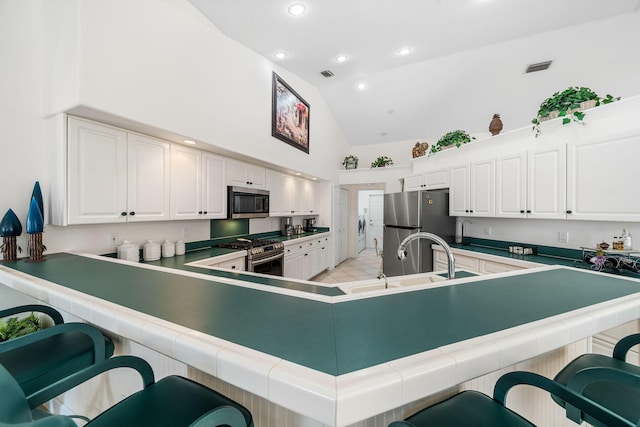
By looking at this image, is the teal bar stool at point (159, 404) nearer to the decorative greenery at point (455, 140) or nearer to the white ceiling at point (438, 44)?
the white ceiling at point (438, 44)

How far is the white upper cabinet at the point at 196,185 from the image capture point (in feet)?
8.21

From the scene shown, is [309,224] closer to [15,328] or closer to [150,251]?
[150,251]

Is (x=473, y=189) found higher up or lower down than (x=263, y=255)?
higher up

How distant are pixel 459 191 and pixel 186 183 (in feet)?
12.0

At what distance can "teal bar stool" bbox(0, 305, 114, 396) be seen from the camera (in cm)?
92

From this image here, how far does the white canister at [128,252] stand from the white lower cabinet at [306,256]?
2004 mm

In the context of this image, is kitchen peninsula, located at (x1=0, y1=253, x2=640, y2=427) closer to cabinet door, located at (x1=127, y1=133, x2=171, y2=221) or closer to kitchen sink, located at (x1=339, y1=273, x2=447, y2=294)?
kitchen sink, located at (x1=339, y1=273, x2=447, y2=294)

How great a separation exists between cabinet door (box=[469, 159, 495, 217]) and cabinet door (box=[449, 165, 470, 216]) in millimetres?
76

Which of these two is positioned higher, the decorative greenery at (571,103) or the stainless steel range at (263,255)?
the decorative greenery at (571,103)

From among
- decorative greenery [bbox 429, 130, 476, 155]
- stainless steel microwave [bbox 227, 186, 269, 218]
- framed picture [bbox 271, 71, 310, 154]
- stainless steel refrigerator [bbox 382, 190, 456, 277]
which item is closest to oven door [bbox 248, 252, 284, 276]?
stainless steel microwave [bbox 227, 186, 269, 218]

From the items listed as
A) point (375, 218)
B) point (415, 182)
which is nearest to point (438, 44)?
point (415, 182)

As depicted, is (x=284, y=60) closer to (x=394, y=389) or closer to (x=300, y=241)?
(x=300, y=241)

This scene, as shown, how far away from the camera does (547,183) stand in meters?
2.62

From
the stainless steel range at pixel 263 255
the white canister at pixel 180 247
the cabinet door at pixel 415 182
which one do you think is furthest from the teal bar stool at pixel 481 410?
the cabinet door at pixel 415 182
